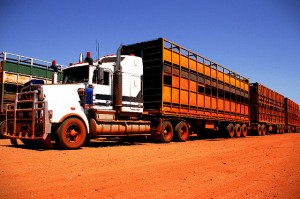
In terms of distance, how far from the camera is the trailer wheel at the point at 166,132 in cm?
1330

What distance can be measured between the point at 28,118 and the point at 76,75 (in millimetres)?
2502

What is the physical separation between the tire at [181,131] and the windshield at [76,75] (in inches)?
224

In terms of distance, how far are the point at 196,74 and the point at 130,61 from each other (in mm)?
5082

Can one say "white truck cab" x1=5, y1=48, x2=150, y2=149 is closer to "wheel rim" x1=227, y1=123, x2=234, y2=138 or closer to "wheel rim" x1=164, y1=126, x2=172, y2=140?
"wheel rim" x1=164, y1=126, x2=172, y2=140

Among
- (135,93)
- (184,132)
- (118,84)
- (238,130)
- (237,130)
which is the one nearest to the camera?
(118,84)

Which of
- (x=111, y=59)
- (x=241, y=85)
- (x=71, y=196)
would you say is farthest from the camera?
(x=241, y=85)

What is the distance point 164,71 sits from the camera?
13062mm

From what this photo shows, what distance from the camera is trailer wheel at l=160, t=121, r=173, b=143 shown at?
13305 mm

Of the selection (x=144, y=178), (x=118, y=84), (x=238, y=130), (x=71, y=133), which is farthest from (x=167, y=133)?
(x=238, y=130)

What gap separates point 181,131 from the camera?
14.7 meters

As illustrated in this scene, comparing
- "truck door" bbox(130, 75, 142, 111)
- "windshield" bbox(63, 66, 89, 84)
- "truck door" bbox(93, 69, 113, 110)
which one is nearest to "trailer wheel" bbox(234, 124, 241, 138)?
"truck door" bbox(130, 75, 142, 111)

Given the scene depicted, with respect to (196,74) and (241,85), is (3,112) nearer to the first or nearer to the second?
(196,74)

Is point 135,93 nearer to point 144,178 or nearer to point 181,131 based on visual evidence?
point 181,131

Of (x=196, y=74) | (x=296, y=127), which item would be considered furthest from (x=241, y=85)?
(x=296, y=127)
